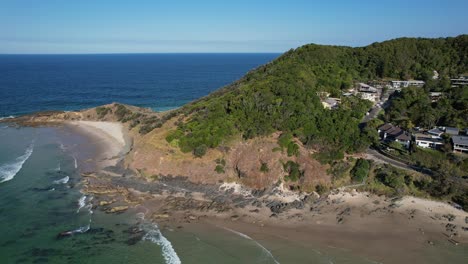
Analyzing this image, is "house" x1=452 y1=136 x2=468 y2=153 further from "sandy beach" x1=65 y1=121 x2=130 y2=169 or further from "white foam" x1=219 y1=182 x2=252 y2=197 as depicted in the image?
"sandy beach" x1=65 y1=121 x2=130 y2=169

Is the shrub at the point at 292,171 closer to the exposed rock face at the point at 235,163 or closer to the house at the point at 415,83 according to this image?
the exposed rock face at the point at 235,163

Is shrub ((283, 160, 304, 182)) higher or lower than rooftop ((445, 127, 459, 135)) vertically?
lower

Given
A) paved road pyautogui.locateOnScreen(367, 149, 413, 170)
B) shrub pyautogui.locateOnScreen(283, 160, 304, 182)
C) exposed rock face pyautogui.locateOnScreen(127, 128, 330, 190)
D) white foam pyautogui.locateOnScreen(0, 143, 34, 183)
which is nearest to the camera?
shrub pyautogui.locateOnScreen(283, 160, 304, 182)

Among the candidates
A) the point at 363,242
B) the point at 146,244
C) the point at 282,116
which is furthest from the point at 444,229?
the point at 146,244

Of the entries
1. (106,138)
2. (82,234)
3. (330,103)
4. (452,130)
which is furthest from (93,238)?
(452,130)

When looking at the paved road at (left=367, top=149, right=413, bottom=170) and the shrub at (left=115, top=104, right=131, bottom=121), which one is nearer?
the paved road at (left=367, top=149, right=413, bottom=170)

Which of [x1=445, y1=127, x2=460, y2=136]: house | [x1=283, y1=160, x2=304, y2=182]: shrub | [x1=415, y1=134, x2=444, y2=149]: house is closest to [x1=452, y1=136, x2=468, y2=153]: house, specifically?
[x1=415, y1=134, x2=444, y2=149]: house

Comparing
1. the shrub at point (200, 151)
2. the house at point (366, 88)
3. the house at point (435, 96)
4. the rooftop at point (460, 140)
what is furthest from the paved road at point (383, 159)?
the house at point (366, 88)
